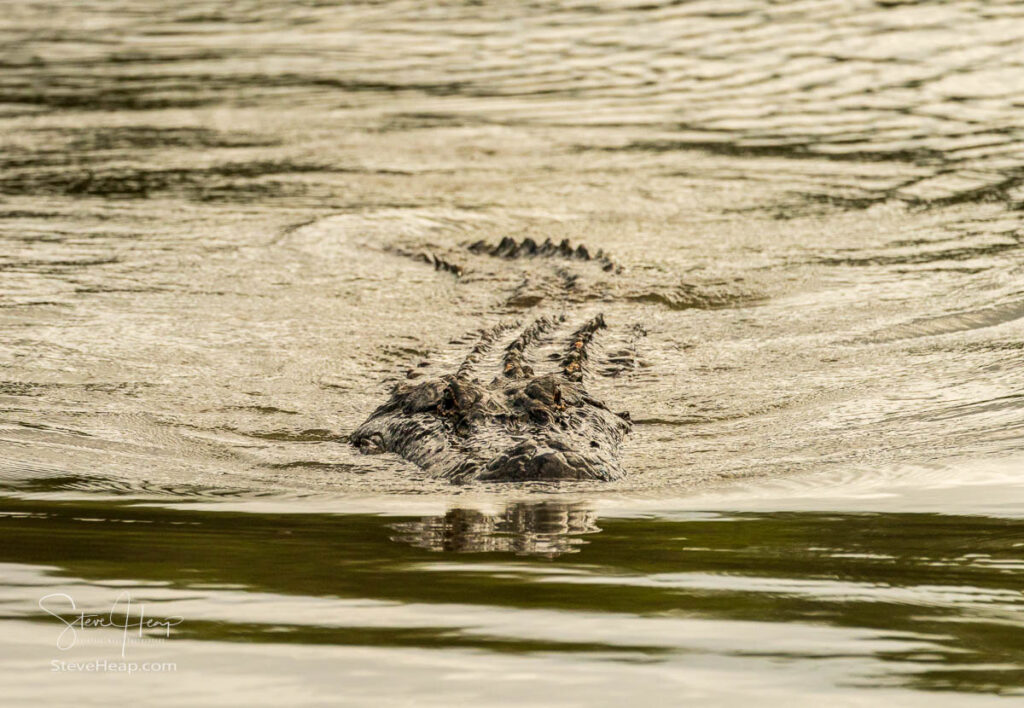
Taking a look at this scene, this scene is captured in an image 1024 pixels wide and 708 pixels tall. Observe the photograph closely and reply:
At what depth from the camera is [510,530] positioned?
4070mm

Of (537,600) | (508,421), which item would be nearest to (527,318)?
(508,421)

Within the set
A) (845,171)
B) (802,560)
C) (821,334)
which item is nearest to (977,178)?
(845,171)

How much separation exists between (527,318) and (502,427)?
8.84 feet

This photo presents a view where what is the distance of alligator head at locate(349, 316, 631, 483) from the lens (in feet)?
15.8

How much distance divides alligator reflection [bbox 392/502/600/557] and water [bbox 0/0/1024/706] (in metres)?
0.02

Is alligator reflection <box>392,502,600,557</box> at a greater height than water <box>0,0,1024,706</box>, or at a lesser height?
lesser

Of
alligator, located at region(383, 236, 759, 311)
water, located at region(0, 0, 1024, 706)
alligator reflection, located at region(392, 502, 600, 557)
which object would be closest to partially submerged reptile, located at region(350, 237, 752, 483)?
water, located at region(0, 0, 1024, 706)

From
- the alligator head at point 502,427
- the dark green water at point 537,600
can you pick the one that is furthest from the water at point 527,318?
the alligator head at point 502,427

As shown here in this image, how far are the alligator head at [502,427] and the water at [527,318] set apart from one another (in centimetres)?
13

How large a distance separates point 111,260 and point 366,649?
6.49 metres

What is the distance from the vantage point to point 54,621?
10.3 feet

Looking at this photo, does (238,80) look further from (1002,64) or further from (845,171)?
(1002,64)

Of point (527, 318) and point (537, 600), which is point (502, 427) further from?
point (527, 318)

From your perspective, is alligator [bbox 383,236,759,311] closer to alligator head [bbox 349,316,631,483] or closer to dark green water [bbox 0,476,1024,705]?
alligator head [bbox 349,316,631,483]
